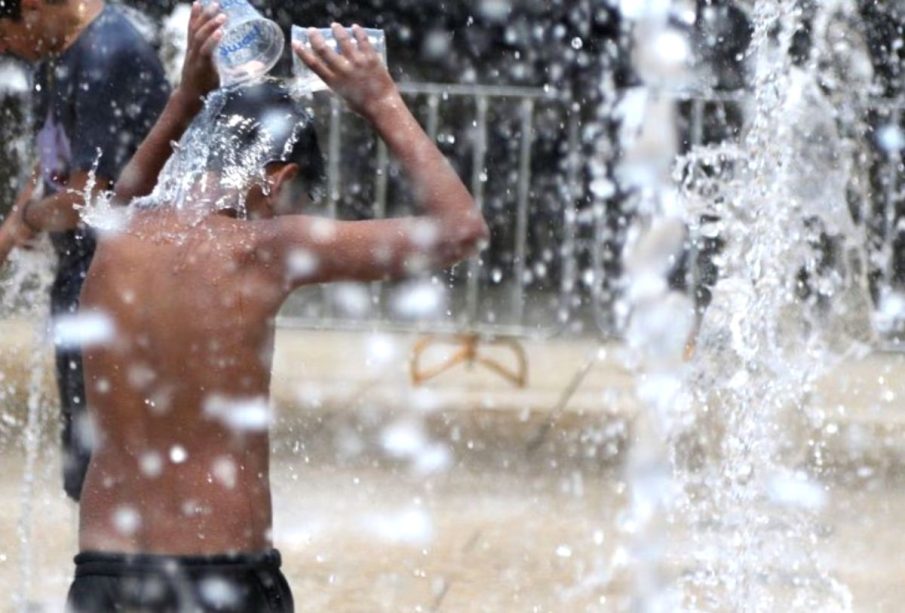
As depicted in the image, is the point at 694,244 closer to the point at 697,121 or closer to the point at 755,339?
the point at 697,121

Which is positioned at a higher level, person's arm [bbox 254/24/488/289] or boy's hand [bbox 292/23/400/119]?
boy's hand [bbox 292/23/400/119]

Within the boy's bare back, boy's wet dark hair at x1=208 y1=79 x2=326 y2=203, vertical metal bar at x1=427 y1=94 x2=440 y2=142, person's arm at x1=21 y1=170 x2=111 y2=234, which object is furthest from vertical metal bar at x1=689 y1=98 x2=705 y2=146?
the boy's bare back

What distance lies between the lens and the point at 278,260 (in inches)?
106

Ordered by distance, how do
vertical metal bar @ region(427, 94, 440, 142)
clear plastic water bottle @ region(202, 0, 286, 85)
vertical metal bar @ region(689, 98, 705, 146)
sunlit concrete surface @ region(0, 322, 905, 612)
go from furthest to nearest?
vertical metal bar @ region(427, 94, 440, 142) → vertical metal bar @ region(689, 98, 705, 146) → sunlit concrete surface @ region(0, 322, 905, 612) → clear plastic water bottle @ region(202, 0, 286, 85)

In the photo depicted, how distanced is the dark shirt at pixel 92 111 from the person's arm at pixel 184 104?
792mm

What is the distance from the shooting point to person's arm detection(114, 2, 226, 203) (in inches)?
109

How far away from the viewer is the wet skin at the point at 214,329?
104 inches

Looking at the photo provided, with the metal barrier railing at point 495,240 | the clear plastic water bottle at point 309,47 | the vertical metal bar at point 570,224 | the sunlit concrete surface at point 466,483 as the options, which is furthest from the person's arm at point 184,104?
the vertical metal bar at point 570,224

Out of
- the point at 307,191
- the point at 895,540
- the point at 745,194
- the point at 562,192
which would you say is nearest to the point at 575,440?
the point at 745,194

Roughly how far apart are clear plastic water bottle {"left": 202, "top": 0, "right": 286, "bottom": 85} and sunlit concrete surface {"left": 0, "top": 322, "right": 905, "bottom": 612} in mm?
1913

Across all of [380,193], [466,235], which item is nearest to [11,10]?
[466,235]

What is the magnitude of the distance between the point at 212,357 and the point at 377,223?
31 centimetres

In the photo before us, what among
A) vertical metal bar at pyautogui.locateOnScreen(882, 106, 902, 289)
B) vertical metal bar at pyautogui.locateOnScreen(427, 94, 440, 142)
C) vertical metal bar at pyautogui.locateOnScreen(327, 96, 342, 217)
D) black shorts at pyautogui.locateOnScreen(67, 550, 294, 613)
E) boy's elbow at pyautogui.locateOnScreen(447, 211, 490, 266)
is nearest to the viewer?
black shorts at pyautogui.locateOnScreen(67, 550, 294, 613)

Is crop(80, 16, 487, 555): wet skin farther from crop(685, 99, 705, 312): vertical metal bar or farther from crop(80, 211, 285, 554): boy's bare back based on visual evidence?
crop(685, 99, 705, 312): vertical metal bar
